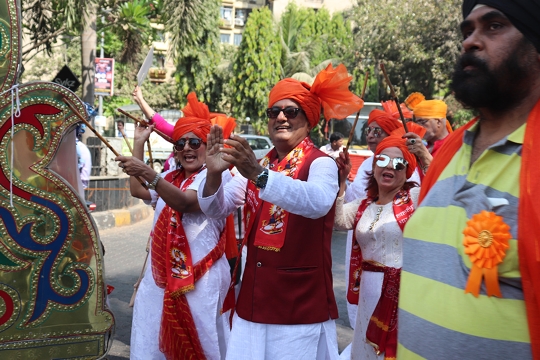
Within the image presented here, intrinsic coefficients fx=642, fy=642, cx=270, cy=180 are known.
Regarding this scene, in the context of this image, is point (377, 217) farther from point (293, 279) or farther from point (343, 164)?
point (293, 279)

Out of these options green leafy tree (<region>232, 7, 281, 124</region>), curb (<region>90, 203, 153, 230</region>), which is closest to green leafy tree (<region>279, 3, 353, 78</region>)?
green leafy tree (<region>232, 7, 281, 124</region>)

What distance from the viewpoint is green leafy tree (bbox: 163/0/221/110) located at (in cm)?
1256

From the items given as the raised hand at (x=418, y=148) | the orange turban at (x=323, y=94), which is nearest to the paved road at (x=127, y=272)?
the raised hand at (x=418, y=148)

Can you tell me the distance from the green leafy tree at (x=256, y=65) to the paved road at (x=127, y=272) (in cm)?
2286

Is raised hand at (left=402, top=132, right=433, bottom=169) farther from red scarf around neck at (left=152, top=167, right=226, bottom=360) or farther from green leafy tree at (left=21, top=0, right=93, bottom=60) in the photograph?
green leafy tree at (left=21, top=0, right=93, bottom=60)

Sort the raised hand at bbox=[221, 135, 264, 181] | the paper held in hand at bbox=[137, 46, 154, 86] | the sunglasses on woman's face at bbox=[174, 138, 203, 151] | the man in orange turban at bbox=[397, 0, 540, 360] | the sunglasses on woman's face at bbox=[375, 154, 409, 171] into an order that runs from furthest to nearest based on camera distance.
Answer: the paper held in hand at bbox=[137, 46, 154, 86]
the sunglasses on woman's face at bbox=[174, 138, 203, 151]
the sunglasses on woman's face at bbox=[375, 154, 409, 171]
the raised hand at bbox=[221, 135, 264, 181]
the man in orange turban at bbox=[397, 0, 540, 360]

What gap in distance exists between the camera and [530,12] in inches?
73.2

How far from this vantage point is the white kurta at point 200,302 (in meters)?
4.17

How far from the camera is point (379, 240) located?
3777 millimetres

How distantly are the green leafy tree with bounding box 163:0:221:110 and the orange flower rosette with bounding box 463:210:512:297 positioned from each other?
37.3 ft

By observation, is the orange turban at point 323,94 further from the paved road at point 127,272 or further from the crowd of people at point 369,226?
the paved road at point 127,272

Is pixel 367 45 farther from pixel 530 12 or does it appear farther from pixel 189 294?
pixel 530 12

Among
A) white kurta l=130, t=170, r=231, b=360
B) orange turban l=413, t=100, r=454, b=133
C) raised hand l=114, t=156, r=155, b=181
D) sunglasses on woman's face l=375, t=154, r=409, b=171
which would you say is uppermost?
orange turban l=413, t=100, r=454, b=133

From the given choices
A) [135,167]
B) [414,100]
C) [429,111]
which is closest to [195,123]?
[135,167]
